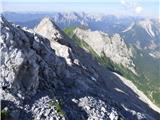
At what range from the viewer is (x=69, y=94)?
2223 inches

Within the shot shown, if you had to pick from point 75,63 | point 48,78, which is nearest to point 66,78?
point 48,78

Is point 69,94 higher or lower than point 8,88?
lower

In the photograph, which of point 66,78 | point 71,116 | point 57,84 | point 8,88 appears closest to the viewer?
point 8,88

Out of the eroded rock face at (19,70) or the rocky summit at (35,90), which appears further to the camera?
the eroded rock face at (19,70)

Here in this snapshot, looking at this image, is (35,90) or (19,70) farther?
(35,90)

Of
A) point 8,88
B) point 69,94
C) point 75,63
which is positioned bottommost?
point 75,63

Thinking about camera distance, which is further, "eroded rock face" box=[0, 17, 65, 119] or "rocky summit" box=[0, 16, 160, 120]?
"eroded rock face" box=[0, 17, 65, 119]

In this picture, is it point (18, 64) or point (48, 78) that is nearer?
point (18, 64)

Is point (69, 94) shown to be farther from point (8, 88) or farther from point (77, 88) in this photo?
point (8, 88)

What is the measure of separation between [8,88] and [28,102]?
2.60 meters

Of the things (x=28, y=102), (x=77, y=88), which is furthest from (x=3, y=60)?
(x=77, y=88)

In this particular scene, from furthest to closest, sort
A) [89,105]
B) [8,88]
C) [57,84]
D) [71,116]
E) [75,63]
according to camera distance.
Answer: [75,63]
[57,84]
[89,105]
[71,116]
[8,88]

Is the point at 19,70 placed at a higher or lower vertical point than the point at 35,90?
higher

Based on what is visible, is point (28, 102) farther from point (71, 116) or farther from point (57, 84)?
point (57, 84)
